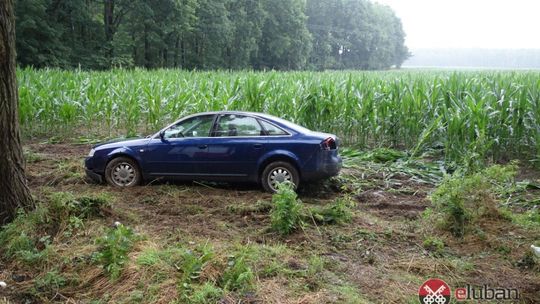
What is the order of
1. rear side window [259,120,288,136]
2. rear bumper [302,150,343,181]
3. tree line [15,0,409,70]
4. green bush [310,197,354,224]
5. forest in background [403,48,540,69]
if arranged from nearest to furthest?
green bush [310,197,354,224] < rear bumper [302,150,343,181] < rear side window [259,120,288,136] < tree line [15,0,409,70] < forest in background [403,48,540,69]

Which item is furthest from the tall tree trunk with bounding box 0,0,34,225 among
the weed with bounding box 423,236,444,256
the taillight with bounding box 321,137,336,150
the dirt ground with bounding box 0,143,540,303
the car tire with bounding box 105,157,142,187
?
the weed with bounding box 423,236,444,256

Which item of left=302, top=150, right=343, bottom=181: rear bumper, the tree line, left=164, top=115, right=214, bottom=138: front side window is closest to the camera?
left=302, top=150, right=343, bottom=181: rear bumper

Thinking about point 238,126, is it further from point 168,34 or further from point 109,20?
point 168,34

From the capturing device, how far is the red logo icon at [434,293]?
4.55 metres

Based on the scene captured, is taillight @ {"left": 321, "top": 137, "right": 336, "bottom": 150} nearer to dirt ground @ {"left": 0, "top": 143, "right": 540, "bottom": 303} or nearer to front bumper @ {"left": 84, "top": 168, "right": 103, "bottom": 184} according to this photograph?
dirt ground @ {"left": 0, "top": 143, "right": 540, "bottom": 303}

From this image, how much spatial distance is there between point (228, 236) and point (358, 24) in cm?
10076

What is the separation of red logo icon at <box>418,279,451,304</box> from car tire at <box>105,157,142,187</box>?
221 inches

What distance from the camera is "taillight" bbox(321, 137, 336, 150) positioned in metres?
8.14

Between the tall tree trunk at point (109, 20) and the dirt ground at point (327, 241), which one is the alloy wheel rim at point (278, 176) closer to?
the dirt ground at point (327, 241)

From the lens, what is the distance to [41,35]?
37.8 metres

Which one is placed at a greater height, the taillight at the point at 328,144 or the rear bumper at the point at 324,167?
the taillight at the point at 328,144

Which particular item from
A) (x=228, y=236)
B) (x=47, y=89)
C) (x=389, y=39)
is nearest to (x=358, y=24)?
(x=389, y=39)

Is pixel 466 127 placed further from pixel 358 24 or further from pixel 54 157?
pixel 358 24

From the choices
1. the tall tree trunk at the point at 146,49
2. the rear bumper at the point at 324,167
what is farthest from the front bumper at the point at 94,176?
the tall tree trunk at the point at 146,49
